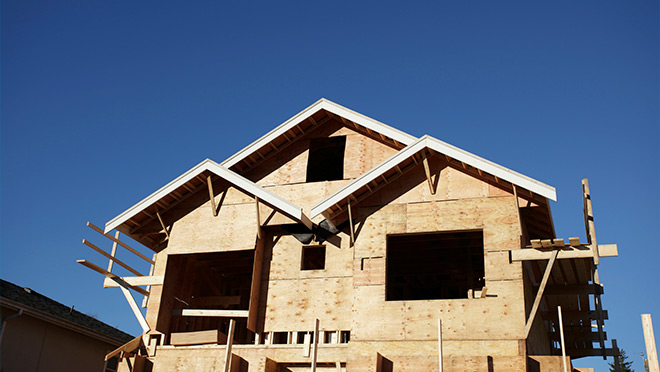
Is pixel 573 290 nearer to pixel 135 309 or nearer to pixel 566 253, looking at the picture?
pixel 566 253

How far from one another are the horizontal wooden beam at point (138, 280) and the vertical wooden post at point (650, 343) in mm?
14168

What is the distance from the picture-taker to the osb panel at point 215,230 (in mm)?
20844

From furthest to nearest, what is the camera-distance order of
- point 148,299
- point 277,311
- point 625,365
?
point 625,365 → point 148,299 → point 277,311

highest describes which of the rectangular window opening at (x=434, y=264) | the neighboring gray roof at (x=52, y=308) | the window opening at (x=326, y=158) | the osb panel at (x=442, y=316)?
the window opening at (x=326, y=158)

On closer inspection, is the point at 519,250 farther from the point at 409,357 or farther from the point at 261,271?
the point at 261,271

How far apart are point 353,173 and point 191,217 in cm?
566

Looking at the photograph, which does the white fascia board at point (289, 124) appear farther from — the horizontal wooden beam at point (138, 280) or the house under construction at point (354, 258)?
the horizontal wooden beam at point (138, 280)

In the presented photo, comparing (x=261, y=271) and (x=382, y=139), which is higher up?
(x=382, y=139)

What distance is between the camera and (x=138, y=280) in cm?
2145

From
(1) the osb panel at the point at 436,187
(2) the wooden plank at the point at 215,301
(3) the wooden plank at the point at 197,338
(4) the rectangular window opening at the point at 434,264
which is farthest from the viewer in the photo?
(2) the wooden plank at the point at 215,301

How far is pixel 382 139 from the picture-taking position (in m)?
21.8

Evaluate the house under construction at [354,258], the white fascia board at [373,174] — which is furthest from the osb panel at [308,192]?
the white fascia board at [373,174]

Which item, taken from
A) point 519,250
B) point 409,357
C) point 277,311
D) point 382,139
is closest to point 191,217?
point 277,311

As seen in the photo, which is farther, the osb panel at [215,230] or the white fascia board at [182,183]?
the white fascia board at [182,183]
